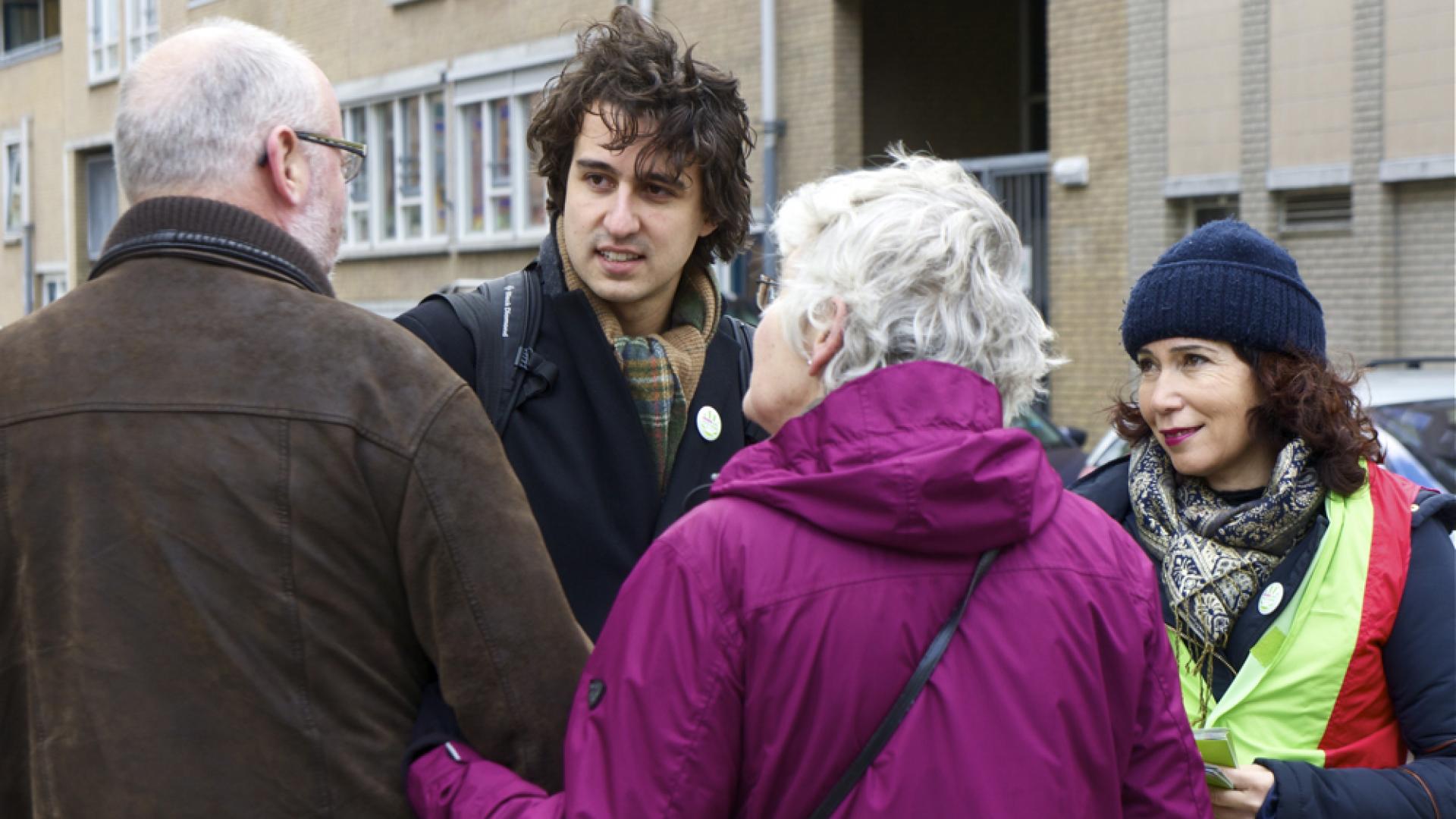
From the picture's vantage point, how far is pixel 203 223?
222 cm

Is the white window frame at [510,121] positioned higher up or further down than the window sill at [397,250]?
higher up

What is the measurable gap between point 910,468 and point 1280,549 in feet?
3.79

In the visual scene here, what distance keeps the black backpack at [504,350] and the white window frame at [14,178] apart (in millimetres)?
34645

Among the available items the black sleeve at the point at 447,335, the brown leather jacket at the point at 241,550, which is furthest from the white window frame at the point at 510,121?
the brown leather jacket at the point at 241,550

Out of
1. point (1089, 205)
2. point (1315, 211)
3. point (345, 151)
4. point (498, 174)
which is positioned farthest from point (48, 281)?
point (345, 151)

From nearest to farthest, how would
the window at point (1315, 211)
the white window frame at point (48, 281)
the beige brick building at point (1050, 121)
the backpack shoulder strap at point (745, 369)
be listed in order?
the backpack shoulder strap at point (745, 369) → the beige brick building at point (1050, 121) → the window at point (1315, 211) → the white window frame at point (48, 281)

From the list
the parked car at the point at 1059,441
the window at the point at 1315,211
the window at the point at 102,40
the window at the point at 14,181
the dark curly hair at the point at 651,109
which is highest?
the window at the point at 102,40

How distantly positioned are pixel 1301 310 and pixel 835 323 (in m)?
1.20

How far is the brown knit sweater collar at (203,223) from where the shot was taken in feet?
7.29

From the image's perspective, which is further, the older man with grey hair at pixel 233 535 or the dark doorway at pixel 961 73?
the dark doorway at pixel 961 73

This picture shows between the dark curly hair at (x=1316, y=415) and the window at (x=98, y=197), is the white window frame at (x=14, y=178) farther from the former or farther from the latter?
the dark curly hair at (x=1316, y=415)

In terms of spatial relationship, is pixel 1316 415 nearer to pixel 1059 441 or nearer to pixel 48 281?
pixel 1059 441

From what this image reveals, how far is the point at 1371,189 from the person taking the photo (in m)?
11.8

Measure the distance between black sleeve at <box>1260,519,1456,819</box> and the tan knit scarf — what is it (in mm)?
1231
